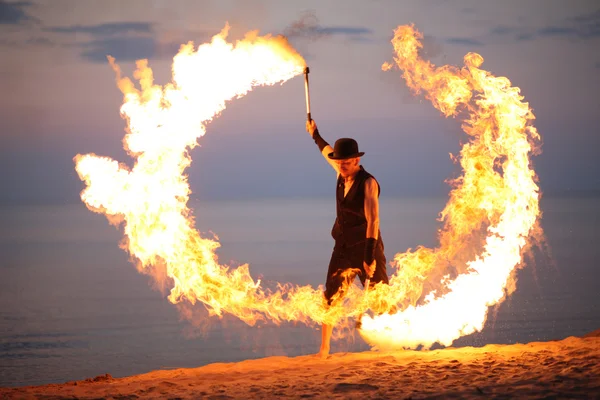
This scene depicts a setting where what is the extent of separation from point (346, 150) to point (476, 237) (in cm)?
187

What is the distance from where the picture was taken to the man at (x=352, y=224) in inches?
333

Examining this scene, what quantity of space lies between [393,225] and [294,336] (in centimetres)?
2197

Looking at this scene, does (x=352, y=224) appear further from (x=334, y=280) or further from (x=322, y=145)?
(x=322, y=145)

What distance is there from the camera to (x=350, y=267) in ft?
28.4

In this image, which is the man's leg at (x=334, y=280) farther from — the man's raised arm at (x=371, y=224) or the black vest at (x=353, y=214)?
the man's raised arm at (x=371, y=224)

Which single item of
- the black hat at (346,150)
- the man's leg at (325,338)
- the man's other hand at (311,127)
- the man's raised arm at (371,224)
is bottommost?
the man's leg at (325,338)

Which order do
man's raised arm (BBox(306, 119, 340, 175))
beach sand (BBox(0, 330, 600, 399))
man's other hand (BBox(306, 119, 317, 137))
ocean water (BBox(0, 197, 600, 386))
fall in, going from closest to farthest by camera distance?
beach sand (BBox(0, 330, 600, 399))
man's raised arm (BBox(306, 119, 340, 175))
man's other hand (BBox(306, 119, 317, 137))
ocean water (BBox(0, 197, 600, 386))

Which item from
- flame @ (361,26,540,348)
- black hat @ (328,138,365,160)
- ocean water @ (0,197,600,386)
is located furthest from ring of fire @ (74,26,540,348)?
ocean water @ (0,197,600,386)

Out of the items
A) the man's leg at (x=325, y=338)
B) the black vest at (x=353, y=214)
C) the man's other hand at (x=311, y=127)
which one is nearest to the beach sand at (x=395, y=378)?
the man's leg at (x=325, y=338)

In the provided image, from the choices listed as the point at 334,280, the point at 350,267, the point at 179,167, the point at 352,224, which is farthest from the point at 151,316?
the point at 352,224

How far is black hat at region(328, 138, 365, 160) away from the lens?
336 inches

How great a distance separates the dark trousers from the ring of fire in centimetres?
14

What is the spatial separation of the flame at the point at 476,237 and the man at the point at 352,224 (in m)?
0.37

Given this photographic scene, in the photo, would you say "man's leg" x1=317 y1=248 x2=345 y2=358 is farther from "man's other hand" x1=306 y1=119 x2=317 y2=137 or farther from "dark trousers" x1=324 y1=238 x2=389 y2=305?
"man's other hand" x1=306 y1=119 x2=317 y2=137
